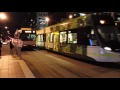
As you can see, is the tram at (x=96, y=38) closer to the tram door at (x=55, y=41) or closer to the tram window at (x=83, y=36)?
the tram window at (x=83, y=36)

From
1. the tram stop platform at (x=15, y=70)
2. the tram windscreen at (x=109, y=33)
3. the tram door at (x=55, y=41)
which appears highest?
the tram windscreen at (x=109, y=33)

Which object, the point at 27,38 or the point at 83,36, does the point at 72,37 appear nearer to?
the point at 83,36

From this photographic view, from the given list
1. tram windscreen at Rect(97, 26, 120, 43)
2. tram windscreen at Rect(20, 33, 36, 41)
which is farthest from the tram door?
tram windscreen at Rect(97, 26, 120, 43)

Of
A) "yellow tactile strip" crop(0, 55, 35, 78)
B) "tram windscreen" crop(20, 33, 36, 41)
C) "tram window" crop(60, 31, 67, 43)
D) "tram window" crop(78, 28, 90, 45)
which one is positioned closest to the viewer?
"yellow tactile strip" crop(0, 55, 35, 78)

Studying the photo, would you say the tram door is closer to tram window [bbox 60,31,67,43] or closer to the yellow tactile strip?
tram window [bbox 60,31,67,43]

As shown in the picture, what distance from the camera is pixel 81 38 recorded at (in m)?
21.7

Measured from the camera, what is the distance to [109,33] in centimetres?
1973

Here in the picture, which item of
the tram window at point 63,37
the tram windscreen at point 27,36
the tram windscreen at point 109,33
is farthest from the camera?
the tram windscreen at point 27,36

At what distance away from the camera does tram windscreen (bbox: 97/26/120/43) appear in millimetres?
19453

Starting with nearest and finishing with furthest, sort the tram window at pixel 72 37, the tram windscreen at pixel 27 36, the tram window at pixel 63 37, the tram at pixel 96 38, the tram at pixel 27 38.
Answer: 1. the tram at pixel 96 38
2. the tram window at pixel 72 37
3. the tram window at pixel 63 37
4. the tram at pixel 27 38
5. the tram windscreen at pixel 27 36

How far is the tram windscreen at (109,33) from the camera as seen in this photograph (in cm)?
1945

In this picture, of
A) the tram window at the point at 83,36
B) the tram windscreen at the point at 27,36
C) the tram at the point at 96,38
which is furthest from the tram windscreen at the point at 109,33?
the tram windscreen at the point at 27,36
